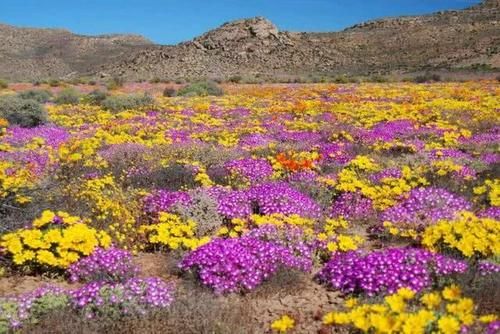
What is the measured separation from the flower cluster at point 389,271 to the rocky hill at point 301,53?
58.6 meters

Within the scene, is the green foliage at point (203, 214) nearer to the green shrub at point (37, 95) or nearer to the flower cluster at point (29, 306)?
the flower cluster at point (29, 306)

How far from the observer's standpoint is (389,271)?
6.11 metres

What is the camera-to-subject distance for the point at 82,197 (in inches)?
354

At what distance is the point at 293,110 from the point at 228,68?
5442 cm

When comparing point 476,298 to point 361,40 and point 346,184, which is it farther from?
point 361,40

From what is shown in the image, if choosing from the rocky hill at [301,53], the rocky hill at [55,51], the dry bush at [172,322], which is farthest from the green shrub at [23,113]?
the rocky hill at [55,51]

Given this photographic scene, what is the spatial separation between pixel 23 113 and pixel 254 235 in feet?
44.5

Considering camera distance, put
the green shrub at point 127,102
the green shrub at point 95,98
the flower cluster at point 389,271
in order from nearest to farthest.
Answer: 1. the flower cluster at point 389,271
2. the green shrub at point 127,102
3. the green shrub at point 95,98

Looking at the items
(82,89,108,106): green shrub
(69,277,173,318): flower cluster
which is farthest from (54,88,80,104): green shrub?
(69,277,173,318): flower cluster

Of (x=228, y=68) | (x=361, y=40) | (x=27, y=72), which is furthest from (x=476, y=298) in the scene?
(x=27, y=72)

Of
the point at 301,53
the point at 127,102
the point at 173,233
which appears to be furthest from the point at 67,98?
the point at 301,53

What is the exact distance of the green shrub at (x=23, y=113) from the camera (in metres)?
18.4

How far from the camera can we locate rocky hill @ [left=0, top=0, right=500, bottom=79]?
7175 cm

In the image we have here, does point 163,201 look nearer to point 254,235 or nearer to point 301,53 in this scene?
point 254,235
